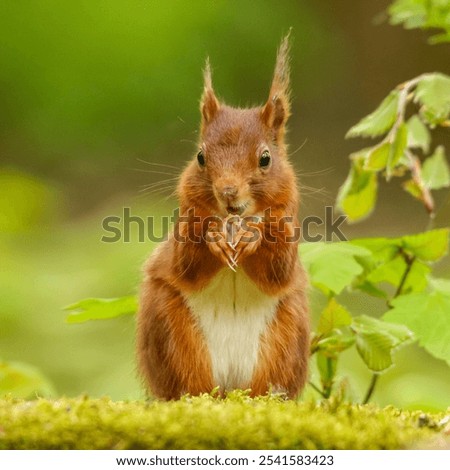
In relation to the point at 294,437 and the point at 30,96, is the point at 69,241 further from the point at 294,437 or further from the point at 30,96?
the point at 294,437

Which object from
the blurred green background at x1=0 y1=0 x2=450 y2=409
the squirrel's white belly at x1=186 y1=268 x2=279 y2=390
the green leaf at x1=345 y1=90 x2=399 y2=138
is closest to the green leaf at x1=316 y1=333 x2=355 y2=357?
the squirrel's white belly at x1=186 y1=268 x2=279 y2=390

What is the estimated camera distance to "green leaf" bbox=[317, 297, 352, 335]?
2.01 meters

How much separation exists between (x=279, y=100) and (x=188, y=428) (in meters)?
0.81

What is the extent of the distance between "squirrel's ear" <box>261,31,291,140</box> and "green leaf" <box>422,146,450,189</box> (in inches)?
21.1

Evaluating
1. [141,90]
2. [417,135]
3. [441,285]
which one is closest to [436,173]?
[417,135]

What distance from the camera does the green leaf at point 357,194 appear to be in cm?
226

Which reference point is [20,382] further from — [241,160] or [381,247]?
[381,247]

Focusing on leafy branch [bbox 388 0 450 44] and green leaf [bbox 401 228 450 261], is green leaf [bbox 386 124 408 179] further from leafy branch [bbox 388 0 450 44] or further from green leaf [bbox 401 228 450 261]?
leafy branch [bbox 388 0 450 44]

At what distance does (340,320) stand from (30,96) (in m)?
3.50

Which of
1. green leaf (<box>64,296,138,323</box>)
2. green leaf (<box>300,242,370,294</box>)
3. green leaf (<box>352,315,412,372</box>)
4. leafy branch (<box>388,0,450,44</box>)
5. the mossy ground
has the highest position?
leafy branch (<box>388,0,450,44</box>)

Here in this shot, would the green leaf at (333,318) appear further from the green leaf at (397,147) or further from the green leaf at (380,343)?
the green leaf at (397,147)

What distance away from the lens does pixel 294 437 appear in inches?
59.1

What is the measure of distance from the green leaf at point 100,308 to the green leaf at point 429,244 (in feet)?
2.20
